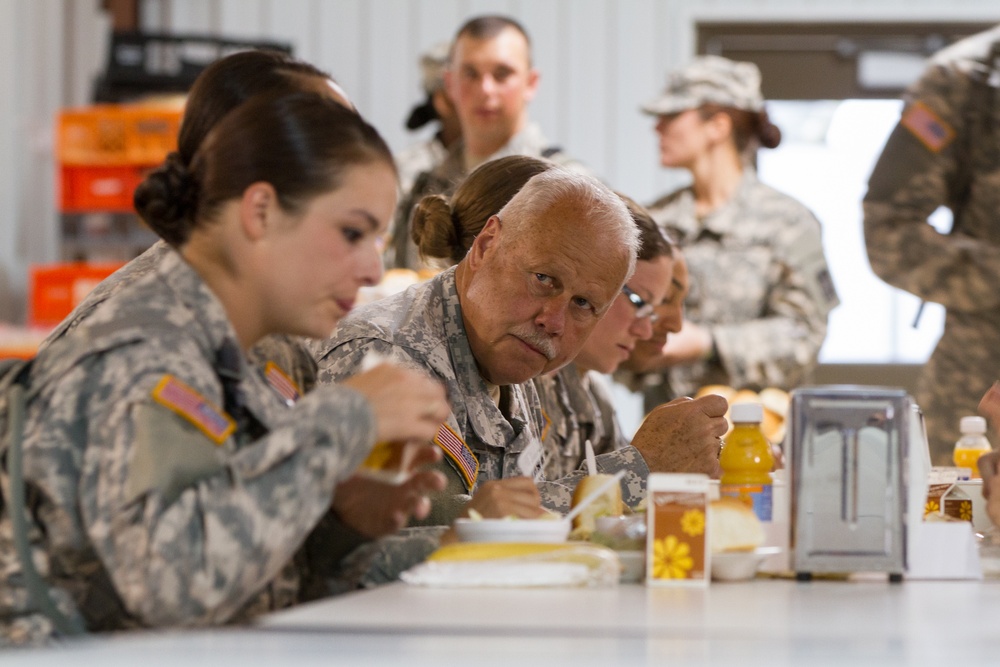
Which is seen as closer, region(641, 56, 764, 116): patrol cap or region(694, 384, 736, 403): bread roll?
region(694, 384, 736, 403): bread roll

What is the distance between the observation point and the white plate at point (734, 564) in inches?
66.2

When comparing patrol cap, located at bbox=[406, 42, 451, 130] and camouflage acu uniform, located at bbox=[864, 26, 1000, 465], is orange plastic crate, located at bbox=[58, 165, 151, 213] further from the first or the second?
camouflage acu uniform, located at bbox=[864, 26, 1000, 465]

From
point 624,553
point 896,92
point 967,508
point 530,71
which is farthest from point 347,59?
point 624,553

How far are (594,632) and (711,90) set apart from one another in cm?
365

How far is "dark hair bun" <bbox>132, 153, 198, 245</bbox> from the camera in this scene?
1.57 metres

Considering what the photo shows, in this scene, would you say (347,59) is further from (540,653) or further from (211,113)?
(540,653)

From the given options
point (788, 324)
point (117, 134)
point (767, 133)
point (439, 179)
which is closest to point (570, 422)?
point (788, 324)

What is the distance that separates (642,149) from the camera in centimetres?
639

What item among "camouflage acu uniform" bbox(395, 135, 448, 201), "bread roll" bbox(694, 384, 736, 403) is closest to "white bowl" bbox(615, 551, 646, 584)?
"bread roll" bbox(694, 384, 736, 403)

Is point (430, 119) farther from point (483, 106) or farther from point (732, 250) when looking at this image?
point (732, 250)

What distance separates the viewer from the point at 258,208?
1.54 metres

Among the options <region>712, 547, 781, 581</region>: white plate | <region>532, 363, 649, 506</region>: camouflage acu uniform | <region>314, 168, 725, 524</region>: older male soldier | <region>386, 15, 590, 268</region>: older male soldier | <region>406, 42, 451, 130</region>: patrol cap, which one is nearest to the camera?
<region>712, 547, 781, 581</region>: white plate

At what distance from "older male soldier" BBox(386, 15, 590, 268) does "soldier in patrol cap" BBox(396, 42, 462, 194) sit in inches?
4.5

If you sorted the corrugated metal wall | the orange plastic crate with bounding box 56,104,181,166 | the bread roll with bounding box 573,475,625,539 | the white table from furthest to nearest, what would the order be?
the corrugated metal wall
the orange plastic crate with bounding box 56,104,181,166
the bread roll with bounding box 573,475,625,539
the white table
